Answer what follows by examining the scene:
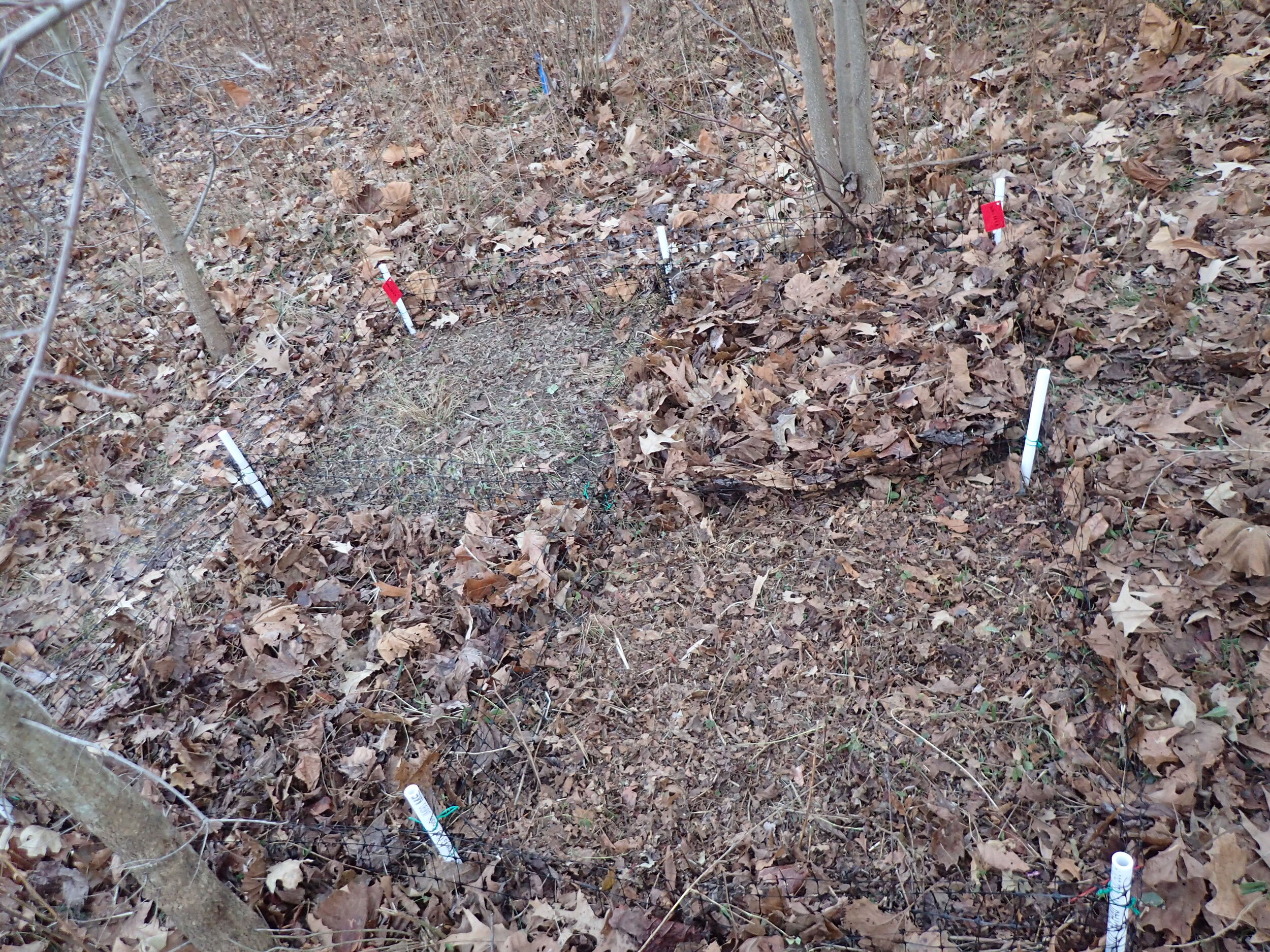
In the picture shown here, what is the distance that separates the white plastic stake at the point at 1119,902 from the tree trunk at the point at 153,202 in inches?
210

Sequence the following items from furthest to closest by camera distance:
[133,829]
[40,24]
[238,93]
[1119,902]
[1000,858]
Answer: [238,93] < [1000,858] < [133,829] < [1119,902] < [40,24]

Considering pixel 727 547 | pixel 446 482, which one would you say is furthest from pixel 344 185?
pixel 727 547

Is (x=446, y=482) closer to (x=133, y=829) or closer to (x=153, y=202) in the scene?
(x=133, y=829)

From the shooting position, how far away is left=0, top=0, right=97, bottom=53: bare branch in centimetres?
96

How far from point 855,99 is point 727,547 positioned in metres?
2.56

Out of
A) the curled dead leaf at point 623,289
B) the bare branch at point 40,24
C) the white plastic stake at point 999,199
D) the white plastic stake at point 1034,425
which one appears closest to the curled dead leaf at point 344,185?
the curled dead leaf at point 623,289

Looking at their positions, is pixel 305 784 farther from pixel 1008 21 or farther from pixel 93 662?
pixel 1008 21

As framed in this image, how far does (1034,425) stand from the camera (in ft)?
10.0

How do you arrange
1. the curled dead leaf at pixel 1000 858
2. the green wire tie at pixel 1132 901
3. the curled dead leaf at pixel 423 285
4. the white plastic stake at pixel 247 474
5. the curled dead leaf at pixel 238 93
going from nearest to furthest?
the green wire tie at pixel 1132 901, the curled dead leaf at pixel 1000 858, the white plastic stake at pixel 247 474, the curled dead leaf at pixel 423 285, the curled dead leaf at pixel 238 93

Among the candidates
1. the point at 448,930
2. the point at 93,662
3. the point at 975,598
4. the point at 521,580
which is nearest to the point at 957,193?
the point at 975,598

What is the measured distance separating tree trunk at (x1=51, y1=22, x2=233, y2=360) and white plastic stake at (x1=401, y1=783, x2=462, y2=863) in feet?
12.8

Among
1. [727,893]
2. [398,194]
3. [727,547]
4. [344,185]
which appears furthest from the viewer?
[344,185]

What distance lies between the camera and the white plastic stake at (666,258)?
4.42m

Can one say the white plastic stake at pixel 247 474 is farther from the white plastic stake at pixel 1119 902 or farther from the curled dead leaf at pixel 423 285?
the white plastic stake at pixel 1119 902
